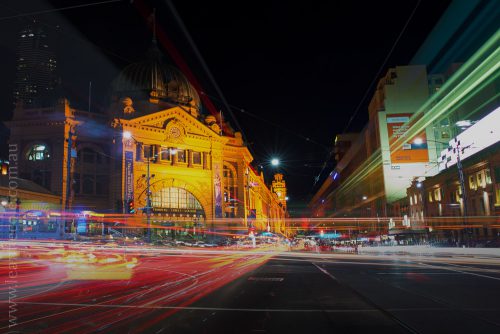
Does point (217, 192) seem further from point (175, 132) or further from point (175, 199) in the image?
point (175, 132)

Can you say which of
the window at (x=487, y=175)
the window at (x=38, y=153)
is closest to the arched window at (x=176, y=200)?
the window at (x=38, y=153)

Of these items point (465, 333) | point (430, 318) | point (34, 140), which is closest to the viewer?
point (465, 333)

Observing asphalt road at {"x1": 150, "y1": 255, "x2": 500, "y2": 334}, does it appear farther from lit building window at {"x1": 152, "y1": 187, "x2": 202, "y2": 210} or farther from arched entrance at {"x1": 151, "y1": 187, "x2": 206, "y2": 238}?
lit building window at {"x1": 152, "y1": 187, "x2": 202, "y2": 210}

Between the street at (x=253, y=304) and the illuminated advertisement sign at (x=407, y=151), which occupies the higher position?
the illuminated advertisement sign at (x=407, y=151)

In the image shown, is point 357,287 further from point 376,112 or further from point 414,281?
point 376,112

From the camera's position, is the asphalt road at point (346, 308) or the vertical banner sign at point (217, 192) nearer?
the asphalt road at point (346, 308)

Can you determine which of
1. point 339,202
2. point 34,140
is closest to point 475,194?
point 34,140

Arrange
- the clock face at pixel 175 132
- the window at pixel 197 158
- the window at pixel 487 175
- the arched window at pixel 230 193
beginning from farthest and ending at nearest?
1. the arched window at pixel 230 193
2. the window at pixel 197 158
3. the clock face at pixel 175 132
4. the window at pixel 487 175

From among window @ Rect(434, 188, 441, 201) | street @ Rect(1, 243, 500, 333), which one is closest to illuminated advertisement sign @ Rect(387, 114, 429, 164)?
window @ Rect(434, 188, 441, 201)

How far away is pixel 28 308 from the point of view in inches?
369

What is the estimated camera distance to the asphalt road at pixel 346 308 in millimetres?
7477

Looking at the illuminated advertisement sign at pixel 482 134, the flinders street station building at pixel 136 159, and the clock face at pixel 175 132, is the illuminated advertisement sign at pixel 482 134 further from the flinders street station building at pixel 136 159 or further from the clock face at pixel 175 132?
the clock face at pixel 175 132

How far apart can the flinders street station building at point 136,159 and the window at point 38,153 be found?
14 centimetres

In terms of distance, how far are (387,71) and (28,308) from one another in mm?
86478
